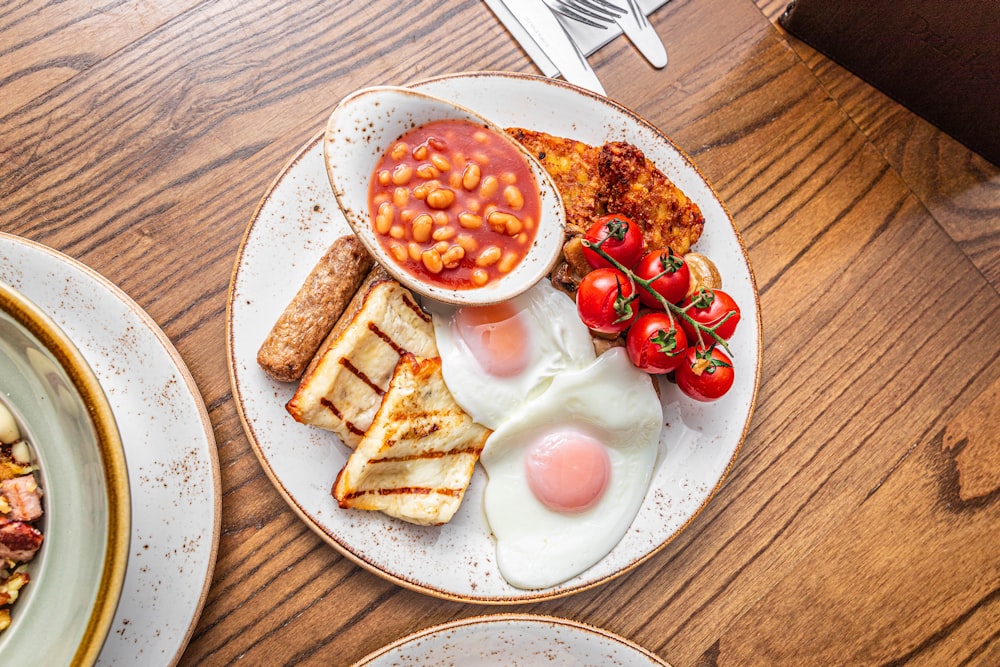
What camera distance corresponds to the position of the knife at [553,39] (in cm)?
287

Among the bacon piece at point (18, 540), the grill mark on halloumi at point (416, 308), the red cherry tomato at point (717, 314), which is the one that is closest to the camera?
the bacon piece at point (18, 540)

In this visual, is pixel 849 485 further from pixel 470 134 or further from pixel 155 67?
pixel 155 67

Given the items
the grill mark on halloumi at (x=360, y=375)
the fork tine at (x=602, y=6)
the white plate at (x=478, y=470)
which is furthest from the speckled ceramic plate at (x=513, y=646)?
the fork tine at (x=602, y=6)

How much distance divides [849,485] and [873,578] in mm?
390

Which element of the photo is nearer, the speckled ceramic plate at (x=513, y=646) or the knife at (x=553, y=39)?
the speckled ceramic plate at (x=513, y=646)

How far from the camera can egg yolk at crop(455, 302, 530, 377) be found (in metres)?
2.62

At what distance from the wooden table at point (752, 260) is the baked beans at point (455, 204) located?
577 millimetres

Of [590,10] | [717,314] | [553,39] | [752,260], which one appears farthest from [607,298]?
[590,10]

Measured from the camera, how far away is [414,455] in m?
2.56

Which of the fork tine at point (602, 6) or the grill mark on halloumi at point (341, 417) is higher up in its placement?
the fork tine at point (602, 6)

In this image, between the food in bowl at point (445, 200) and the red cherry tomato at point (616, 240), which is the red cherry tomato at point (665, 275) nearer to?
the red cherry tomato at point (616, 240)

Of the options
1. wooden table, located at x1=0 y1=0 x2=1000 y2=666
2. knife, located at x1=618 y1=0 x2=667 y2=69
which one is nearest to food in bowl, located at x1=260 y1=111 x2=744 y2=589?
wooden table, located at x1=0 y1=0 x2=1000 y2=666

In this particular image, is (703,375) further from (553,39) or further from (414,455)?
(553,39)

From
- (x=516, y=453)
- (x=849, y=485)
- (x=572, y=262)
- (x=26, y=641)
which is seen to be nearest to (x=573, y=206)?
(x=572, y=262)
